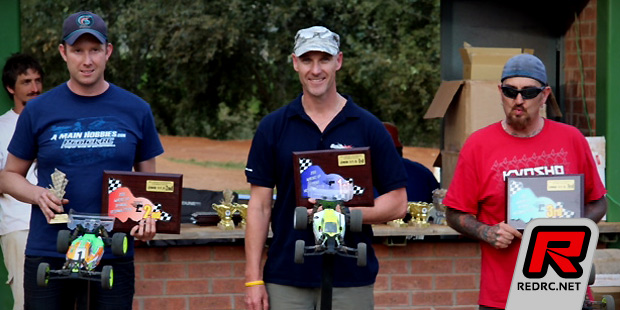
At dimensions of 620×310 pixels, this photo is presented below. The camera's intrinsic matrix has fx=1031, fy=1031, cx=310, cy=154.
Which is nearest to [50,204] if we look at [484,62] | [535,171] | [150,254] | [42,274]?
[42,274]

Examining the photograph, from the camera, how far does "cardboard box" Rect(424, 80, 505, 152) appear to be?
691 cm

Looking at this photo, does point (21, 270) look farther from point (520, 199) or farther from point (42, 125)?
point (520, 199)

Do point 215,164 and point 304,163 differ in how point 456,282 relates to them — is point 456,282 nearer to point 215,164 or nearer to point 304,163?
point 304,163

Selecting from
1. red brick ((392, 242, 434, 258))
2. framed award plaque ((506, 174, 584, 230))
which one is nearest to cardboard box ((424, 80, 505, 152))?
red brick ((392, 242, 434, 258))

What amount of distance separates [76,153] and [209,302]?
98.6 inches

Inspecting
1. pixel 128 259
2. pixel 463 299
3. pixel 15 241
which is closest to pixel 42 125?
pixel 128 259

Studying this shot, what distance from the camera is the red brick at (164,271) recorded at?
21.3ft

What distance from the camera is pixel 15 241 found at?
589 cm

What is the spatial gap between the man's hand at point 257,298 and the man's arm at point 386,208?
497 millimetres

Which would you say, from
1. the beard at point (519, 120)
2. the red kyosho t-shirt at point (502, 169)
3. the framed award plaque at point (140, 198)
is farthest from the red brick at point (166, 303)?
the beard at point (519, 120)

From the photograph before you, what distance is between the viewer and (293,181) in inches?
160

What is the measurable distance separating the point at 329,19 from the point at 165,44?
2.47 meters

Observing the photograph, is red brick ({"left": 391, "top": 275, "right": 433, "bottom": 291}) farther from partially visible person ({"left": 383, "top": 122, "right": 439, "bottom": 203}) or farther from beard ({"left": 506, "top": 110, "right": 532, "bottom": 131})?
beard ({"left": 506, "top": 110, "right": 532, "bottom": 131})

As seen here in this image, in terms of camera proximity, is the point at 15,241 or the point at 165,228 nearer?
the point at 165,228
